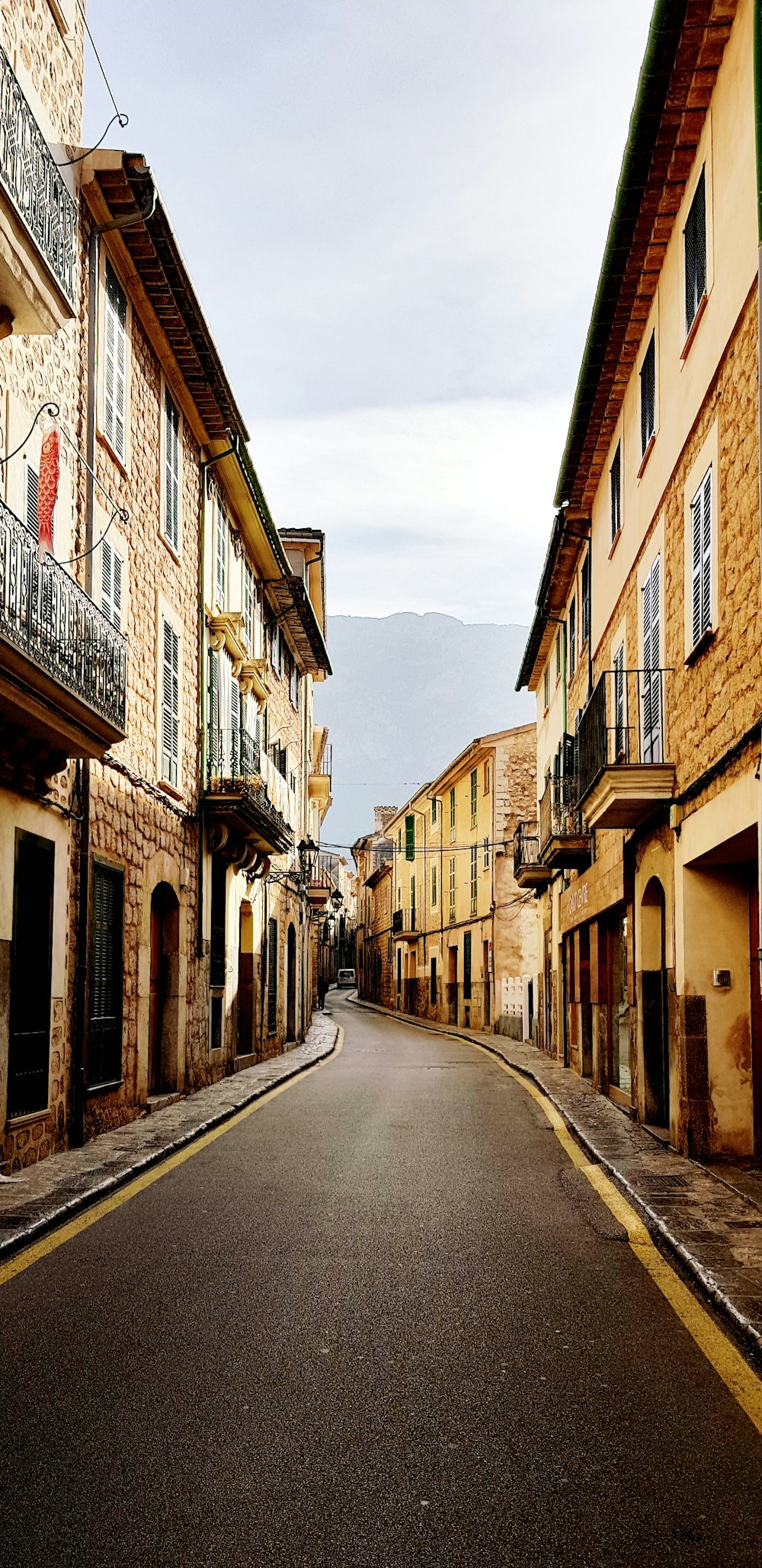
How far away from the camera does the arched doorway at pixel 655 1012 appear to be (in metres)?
13.7

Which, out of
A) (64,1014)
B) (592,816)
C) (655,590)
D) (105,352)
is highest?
(105,352)

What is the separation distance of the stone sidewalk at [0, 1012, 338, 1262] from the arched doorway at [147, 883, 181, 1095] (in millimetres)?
503

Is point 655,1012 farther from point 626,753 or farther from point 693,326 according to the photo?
point 693,326

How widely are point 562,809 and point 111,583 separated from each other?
382 inches

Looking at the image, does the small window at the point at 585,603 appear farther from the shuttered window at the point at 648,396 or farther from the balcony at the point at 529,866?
the shuttered window at the point at 648,396

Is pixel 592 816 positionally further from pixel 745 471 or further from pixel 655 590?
pixel 745 471

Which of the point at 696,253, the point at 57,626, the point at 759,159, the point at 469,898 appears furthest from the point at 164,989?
the point at 469,898

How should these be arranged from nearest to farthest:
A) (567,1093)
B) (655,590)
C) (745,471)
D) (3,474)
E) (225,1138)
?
(745,471)
(3,474)
(225,1138)
(655,590)
(567,1093)

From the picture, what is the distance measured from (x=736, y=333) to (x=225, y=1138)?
827cm

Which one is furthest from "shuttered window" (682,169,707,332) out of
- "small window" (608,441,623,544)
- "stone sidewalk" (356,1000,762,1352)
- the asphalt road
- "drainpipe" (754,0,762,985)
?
the asphalt road

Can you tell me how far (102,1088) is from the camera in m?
13.2

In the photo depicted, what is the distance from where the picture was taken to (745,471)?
31.1 ft

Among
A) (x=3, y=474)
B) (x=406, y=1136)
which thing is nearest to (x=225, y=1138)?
(x=406, y=1136)

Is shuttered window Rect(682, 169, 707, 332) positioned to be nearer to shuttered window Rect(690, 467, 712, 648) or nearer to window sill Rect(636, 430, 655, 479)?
shuttered window Rect(690, 467, 712, 648)
